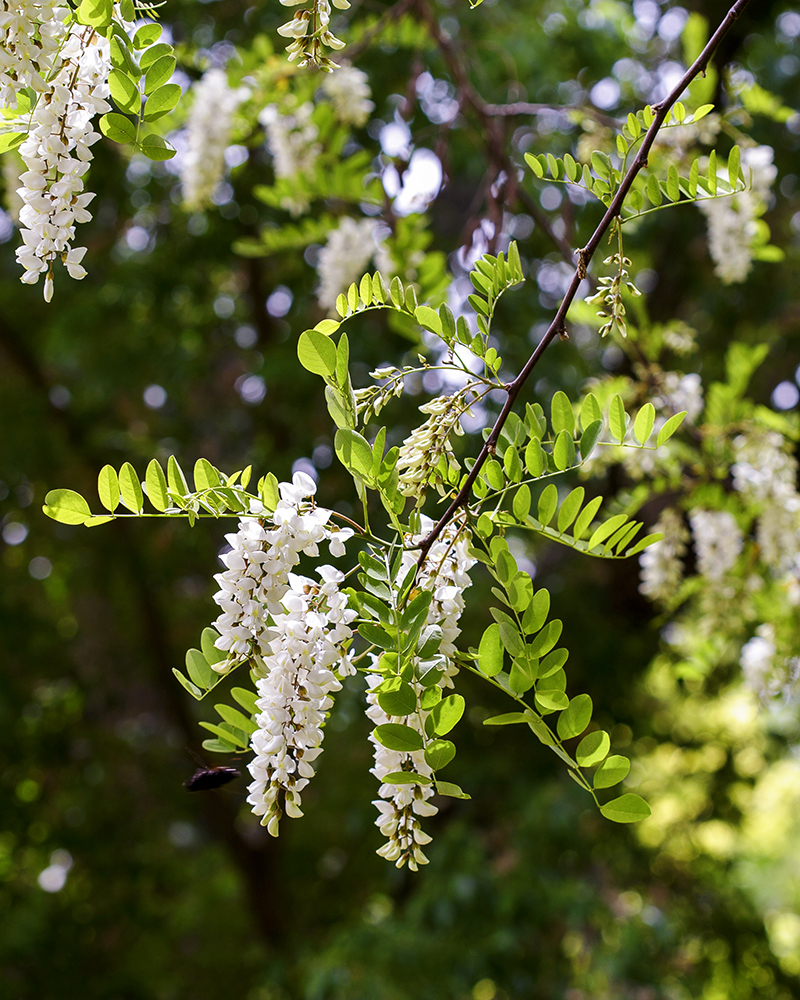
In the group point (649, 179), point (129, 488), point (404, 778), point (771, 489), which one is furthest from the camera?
point (771, 489)

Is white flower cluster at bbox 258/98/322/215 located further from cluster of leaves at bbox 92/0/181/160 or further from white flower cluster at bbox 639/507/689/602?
cluster of leaves at bbox 92/0/181/160

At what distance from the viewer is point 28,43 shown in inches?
28.1

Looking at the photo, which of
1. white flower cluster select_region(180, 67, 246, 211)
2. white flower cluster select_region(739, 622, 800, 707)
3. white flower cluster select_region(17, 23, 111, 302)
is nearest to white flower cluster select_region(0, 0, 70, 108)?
white flower cluster select_region(17, 23, 111, 302)

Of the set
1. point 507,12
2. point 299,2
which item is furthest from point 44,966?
point 507,12

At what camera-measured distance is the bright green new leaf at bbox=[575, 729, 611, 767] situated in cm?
77

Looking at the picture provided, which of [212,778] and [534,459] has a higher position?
[534,459]

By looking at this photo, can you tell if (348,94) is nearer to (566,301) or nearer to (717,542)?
(717,542)

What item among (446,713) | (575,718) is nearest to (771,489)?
(575,718)

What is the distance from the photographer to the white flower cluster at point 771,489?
1.81 m

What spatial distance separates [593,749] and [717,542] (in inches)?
52.1

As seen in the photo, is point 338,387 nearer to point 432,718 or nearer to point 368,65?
point 432,718

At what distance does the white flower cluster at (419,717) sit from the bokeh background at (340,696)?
178 centimetres

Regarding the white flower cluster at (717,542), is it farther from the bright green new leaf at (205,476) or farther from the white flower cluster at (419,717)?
the bright green new leaf at (205,476)

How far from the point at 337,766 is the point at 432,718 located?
2997 millimetres
